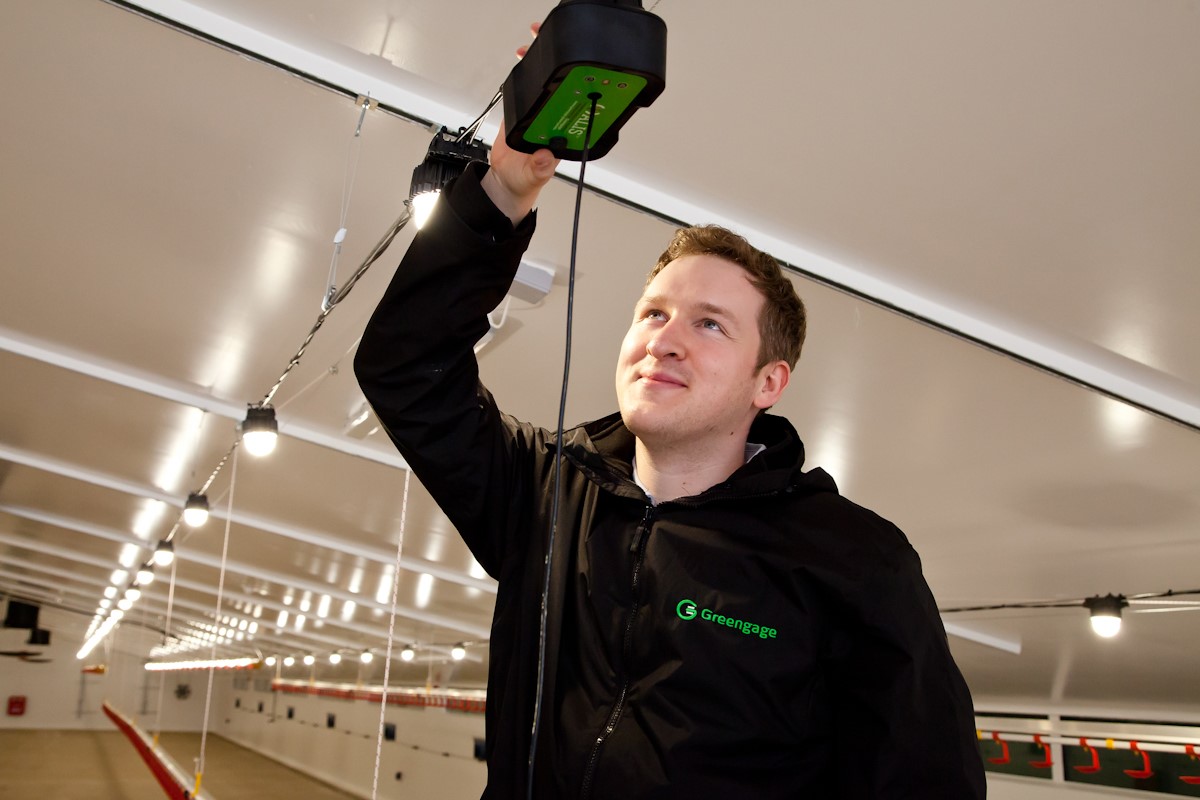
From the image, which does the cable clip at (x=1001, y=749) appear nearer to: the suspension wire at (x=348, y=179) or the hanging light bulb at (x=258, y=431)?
the hanging light bulb at (x=258, y=431)

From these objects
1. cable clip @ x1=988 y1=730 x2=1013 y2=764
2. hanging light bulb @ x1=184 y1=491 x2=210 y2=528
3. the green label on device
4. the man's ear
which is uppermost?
hanging light bulb @ x1=184 y1=491 x2=210 y2=528

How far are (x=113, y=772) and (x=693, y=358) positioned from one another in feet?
85.9

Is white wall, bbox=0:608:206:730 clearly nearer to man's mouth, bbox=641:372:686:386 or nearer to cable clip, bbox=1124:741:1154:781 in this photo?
cable clip, bbox=1124:741:1154:781

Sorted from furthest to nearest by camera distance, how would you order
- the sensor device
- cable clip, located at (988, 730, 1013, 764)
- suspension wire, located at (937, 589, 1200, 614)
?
cable clip, located at (988, 730, 1013, 764), suspension wire, located at (937, 589, 1200, 614), the sensor device

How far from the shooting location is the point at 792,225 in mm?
3518

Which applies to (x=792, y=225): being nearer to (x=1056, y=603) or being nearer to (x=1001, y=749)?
(x=1056, y=603)

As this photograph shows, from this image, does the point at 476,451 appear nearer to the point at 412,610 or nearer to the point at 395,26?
the point at 395,26

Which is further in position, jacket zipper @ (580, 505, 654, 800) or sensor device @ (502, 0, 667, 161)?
jacket zipper @ (580, 505, 654, 800)

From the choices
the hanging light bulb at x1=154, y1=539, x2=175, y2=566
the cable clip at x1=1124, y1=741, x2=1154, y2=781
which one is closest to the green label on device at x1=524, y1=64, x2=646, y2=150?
the cable clip at x1=1124, y1=741, x2=1154, y2=781

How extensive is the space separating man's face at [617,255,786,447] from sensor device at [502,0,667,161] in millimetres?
325

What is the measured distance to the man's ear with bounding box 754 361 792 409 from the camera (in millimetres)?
1517

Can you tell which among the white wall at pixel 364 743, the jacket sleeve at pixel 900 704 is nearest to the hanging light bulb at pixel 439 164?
the jacket sleeve at pixel 900 704

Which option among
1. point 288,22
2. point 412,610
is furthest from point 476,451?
point 412,610

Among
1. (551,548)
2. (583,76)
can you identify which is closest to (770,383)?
(551,548)
